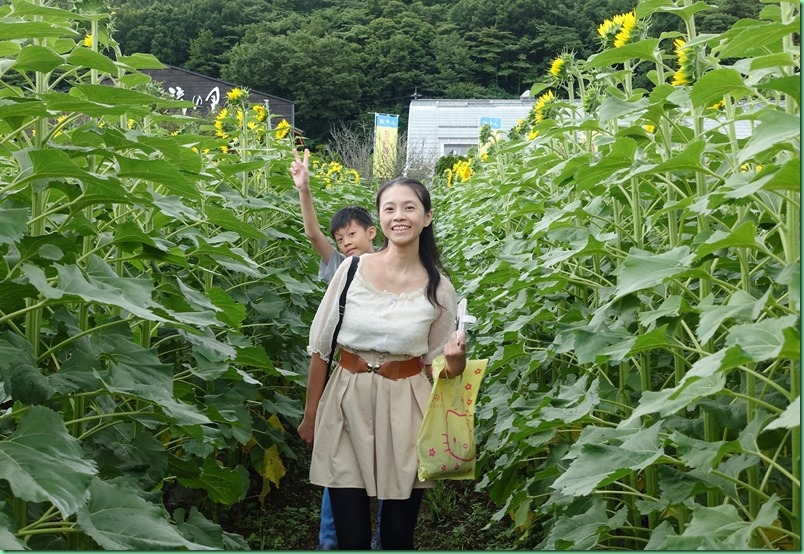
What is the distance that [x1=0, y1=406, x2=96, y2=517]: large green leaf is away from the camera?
1.66m

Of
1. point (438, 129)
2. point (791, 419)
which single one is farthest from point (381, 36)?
point (438, 129)

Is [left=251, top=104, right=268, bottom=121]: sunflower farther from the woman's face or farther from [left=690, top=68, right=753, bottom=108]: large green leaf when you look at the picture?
[left=690, top=68, right=753, bottom=108]: large green leaf

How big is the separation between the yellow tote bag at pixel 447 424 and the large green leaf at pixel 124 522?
1049 mm

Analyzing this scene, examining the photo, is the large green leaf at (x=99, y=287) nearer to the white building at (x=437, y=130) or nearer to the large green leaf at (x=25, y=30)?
the large green leaf at (x=25, y=30)

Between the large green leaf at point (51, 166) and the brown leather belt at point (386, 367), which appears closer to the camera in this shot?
the large green leaf at point (51, 166)

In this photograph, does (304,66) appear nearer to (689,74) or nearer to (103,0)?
(103,0)

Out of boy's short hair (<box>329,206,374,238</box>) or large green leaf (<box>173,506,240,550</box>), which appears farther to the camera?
boy's short hair (<box>329,206,374,238</box>)

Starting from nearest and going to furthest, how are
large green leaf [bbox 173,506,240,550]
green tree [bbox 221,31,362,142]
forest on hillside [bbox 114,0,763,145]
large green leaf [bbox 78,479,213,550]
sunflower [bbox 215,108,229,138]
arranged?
large green leaf [bbox 78,479,213,550] → large green leaf [bbox 173,506,240,550] → forest on hillside [bbox 114,0,763,145] → sunflower [bbox 215,108,229,138] → green tree [bbox 221,31,362,142]

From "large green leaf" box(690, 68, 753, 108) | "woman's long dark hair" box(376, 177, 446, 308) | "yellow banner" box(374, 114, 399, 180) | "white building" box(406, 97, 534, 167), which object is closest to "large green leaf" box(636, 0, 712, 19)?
"large green leaf" box(690, 68, 753, 108)

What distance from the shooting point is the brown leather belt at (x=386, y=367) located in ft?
9.88

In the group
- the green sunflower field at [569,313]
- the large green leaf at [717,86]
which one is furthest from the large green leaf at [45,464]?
the large green leaf at [717,86]

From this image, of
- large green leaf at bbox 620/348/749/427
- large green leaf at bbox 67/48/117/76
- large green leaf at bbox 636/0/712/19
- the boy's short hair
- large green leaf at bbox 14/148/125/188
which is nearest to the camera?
large green leaf at bbox 620/348/749/427

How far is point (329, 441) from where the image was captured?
9.82 feet

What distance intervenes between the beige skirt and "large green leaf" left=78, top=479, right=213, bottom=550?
100 cm
